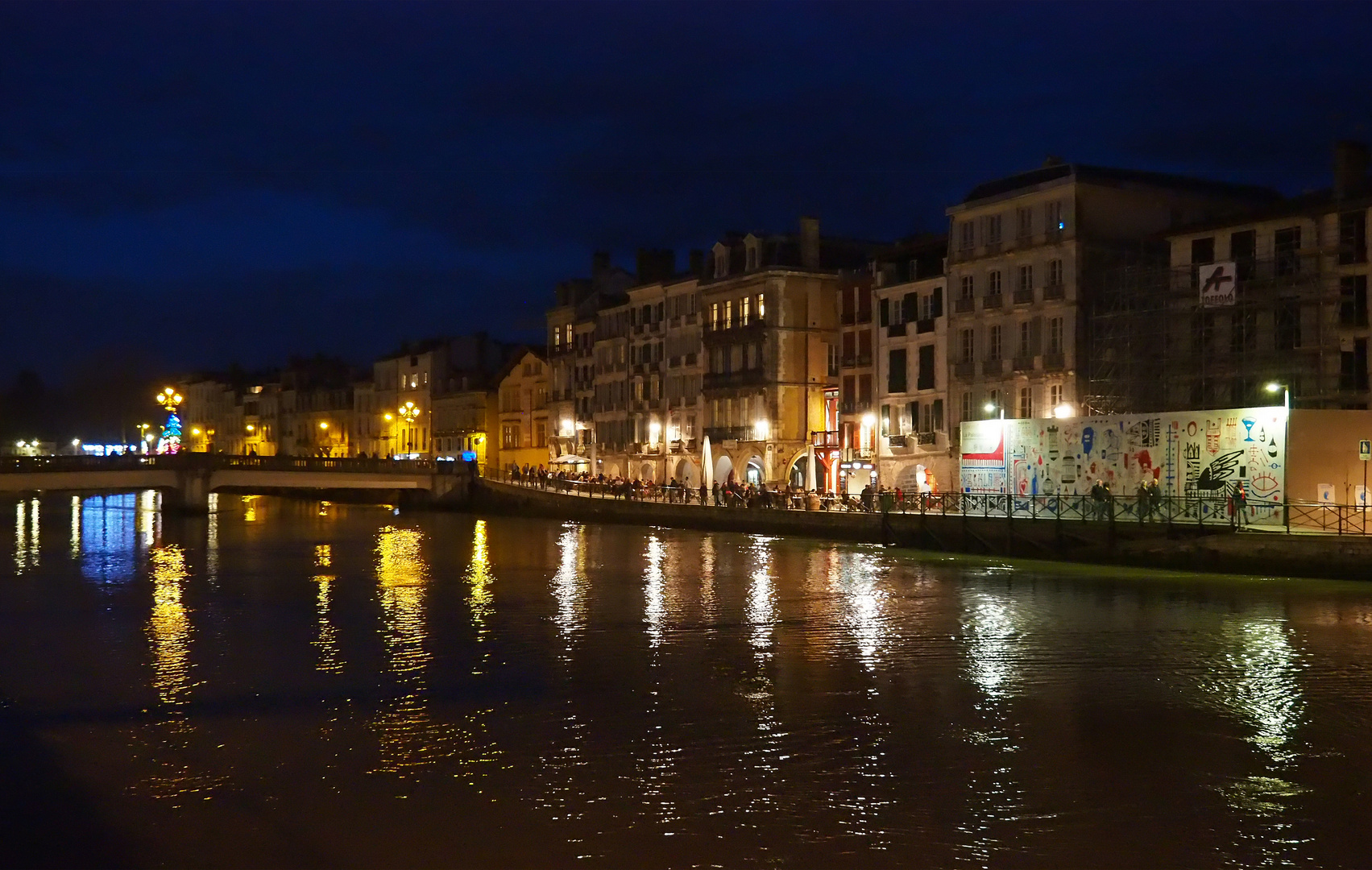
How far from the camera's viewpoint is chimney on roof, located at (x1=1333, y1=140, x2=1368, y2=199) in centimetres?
4556

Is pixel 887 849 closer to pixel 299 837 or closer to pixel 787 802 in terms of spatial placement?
pixel 787 802

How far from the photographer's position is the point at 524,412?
103 m

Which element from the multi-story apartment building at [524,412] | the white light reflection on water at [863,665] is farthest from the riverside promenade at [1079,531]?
the multi-story apartment building at [524,412]

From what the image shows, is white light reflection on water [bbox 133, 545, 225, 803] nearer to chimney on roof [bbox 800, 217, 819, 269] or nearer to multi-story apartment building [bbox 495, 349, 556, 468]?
chimney on roof [bbox 800, 217, 819, 269]

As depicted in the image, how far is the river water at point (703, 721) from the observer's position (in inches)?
582

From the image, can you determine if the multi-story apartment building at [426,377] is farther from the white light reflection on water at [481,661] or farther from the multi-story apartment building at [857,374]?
the white light reflection on water at [481,661]

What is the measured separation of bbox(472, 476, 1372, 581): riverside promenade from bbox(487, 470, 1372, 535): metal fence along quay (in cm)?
4

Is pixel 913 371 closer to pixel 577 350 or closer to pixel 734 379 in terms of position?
pixel 734 379

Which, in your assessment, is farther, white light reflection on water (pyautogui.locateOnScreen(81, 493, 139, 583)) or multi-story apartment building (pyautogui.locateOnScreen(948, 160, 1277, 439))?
multi-story apartment building (pyautogui.locateOnScreen(948, 160, 1277, 439))

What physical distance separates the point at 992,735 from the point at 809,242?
54394 millimetres

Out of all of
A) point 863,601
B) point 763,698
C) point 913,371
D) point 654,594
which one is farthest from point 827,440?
point 763,698

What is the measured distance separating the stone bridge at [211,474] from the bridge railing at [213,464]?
40 millimetres

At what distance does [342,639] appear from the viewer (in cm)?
2853

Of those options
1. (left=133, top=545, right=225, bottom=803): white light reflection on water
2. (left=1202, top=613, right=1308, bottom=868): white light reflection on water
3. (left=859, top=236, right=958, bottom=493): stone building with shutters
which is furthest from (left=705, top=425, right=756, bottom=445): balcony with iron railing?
(left=1202, top=613, right=1308, bottom=868): white light reflection on water
